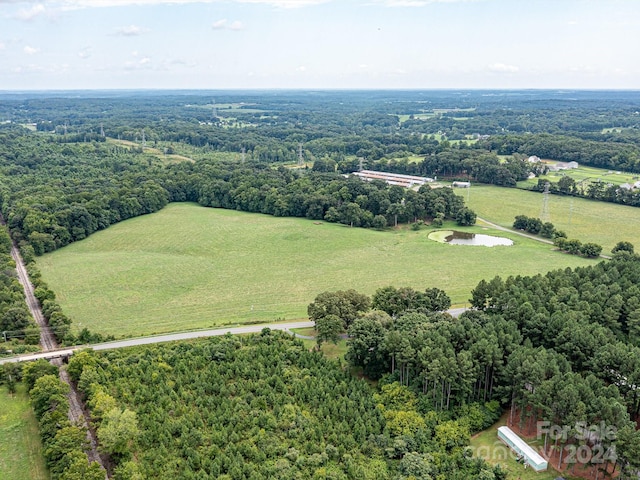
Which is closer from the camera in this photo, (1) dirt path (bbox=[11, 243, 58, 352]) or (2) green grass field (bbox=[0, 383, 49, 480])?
(2) green grass field (bbox=[0, 383, 49, 480])

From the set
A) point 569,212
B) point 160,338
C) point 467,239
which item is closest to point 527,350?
point 160,338

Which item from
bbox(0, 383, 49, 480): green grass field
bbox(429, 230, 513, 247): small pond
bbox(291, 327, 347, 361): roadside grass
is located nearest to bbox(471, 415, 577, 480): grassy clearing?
bbox(291, 327, 347, 361): roadside grass

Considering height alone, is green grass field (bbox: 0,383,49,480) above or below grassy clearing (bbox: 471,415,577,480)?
below

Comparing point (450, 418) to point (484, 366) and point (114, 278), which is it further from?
point (114, 278)

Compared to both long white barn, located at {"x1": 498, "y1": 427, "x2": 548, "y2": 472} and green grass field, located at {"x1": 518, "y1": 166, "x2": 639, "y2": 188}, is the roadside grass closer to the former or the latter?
long white barn, located at {"x1": 498, "y1": 427, "x2": 548, "y2": 472}

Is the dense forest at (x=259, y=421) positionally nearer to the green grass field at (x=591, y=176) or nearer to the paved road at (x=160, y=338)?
the paved road at (x=160, y=338)

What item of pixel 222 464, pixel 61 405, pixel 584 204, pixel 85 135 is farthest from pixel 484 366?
pixel 85 135

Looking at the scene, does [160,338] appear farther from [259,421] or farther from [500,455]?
[500,455]
